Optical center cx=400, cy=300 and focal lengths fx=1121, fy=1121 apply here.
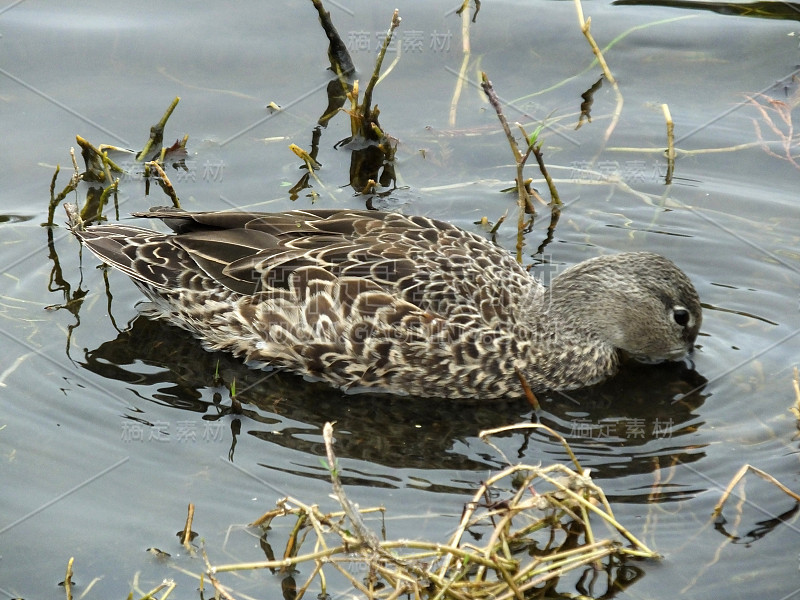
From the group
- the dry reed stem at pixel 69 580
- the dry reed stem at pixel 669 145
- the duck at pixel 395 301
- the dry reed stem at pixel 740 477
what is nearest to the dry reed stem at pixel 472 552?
the dry reed stem at pixel 740 477

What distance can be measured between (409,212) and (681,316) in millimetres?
2699

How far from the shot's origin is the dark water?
677 centimetres

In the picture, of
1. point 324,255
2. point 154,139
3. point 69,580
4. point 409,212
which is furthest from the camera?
point 154,139

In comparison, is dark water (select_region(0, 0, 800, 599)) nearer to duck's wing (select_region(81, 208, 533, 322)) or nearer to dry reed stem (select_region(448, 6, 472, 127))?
dry reed stem (select_region(448, 6, 472, 127))

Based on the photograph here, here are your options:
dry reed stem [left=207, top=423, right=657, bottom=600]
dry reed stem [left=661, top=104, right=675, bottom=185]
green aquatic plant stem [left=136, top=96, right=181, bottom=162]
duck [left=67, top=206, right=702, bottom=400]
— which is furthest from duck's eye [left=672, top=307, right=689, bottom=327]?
green aquatic plant stem [left=136, top=96, right=181, bottom=162]

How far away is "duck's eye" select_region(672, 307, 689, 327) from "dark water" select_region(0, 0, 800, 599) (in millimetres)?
384

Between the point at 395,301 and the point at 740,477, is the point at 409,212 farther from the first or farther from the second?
the point at 740,477

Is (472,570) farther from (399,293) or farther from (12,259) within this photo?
(12,259)

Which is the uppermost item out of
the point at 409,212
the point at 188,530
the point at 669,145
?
the point at 669,145

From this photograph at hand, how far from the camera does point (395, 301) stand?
7832mm

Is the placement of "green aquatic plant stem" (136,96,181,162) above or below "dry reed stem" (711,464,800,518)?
above

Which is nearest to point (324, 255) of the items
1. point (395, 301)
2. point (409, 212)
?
point (395, 301)

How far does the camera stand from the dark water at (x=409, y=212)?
266 inches

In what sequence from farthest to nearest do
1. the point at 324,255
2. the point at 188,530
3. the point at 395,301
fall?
1. the point at 324,255
2. the point at 395,301
3. the point at 188,530
